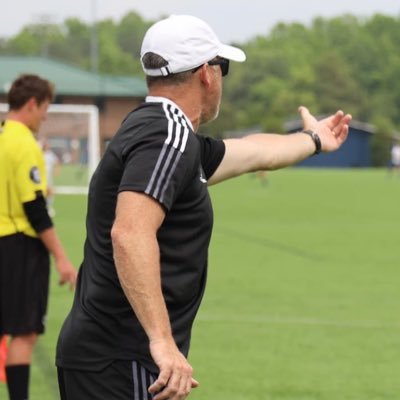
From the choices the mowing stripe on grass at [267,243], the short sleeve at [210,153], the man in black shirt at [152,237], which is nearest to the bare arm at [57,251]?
the short sleeve at [210,153]

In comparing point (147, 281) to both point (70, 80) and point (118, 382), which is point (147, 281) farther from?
point (70, 80)

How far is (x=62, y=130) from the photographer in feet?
136

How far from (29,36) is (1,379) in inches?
7253

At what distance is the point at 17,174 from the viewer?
695 centimetres

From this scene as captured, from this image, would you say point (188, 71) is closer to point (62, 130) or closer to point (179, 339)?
point (179, 339)

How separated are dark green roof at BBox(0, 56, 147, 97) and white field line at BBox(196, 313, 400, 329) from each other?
2226 inches

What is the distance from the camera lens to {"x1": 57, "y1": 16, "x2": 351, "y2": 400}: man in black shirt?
3811mm

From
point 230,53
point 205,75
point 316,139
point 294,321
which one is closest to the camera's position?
point 205,75

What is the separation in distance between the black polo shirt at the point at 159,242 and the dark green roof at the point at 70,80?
2506 inches

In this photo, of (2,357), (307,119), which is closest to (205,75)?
(307,119)

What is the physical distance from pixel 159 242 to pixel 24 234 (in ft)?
10.7

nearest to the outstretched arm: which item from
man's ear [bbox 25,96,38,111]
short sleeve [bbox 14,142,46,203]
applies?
short sleeve [bbox 14,142,46,203]

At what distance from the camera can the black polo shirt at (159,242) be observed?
390 cm

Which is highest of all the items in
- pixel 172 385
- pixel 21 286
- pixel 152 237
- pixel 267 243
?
pixel 152 237
